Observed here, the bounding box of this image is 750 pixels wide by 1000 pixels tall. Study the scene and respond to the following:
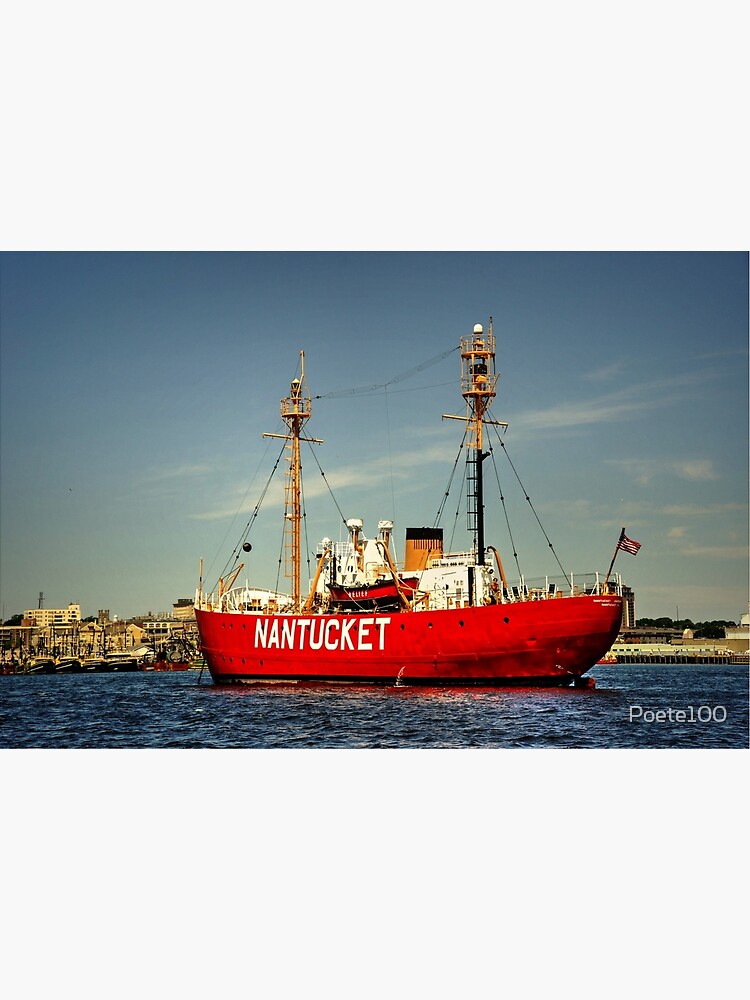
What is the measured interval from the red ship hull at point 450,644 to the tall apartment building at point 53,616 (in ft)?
14.6

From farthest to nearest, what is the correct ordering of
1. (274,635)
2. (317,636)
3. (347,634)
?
(274,635)
(317,636)
(347,634)

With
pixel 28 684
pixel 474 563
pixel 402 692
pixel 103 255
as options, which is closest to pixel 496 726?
pixel 402 692

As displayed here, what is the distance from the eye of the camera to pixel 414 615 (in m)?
19.4

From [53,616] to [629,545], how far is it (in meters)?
8.77

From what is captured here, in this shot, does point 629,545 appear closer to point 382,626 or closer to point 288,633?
point 382,626

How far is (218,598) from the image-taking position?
73.6 feet

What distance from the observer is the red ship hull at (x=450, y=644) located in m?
18.2

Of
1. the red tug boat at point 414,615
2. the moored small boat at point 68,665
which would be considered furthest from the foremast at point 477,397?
the moored small boat at point 68,665

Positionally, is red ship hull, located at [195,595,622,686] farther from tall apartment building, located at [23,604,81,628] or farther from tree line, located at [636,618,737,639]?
Result: tall apartment building, located at [23,604,81,628]

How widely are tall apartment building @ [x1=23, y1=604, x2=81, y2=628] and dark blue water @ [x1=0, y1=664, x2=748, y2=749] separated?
4.74ft

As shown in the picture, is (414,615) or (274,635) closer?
(414,615)

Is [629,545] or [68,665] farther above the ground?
[629,545]

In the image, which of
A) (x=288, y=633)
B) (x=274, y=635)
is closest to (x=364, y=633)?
(x=288, y=633)
